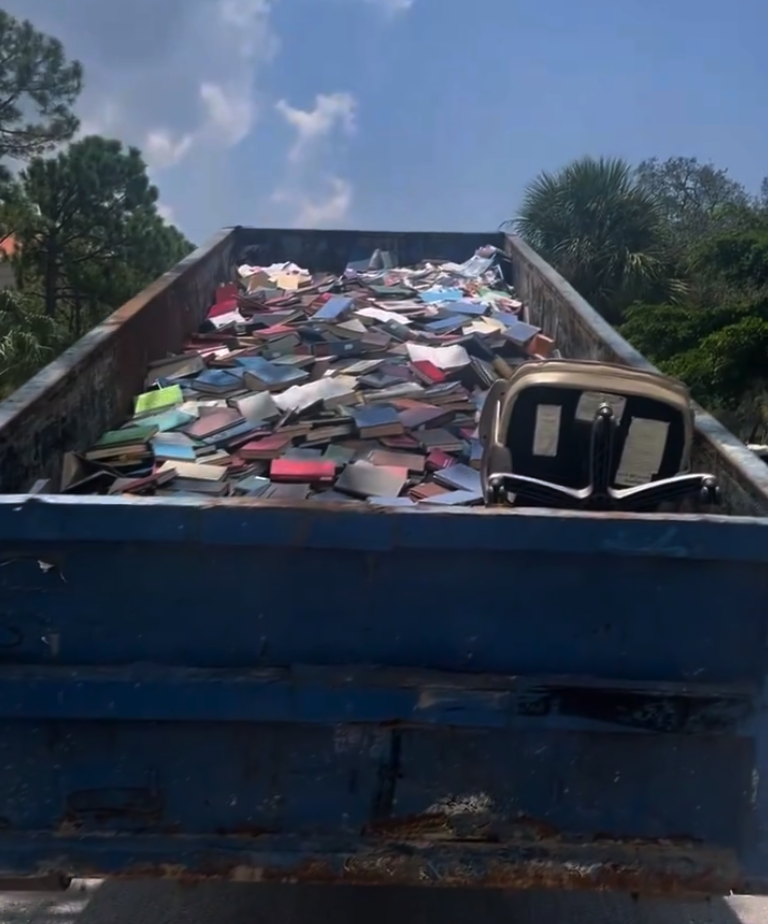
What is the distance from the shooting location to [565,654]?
5.40 ft

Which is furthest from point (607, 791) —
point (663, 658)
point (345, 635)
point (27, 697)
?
point (27, 697)

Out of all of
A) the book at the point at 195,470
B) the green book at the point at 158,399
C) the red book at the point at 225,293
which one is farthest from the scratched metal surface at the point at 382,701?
the red book at the point at 225,293

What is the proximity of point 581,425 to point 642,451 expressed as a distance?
0.16 metres

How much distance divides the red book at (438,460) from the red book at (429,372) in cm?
77

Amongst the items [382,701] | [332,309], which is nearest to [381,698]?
[382,701]

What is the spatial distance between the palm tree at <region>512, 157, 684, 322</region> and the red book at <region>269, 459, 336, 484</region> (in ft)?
50.1

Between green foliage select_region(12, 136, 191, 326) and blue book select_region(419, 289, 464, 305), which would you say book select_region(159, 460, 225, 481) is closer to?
blue book select_region(419, 289, 464, 305)

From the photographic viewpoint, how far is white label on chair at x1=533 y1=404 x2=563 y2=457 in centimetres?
221

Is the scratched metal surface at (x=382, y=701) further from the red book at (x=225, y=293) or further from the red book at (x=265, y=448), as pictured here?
the red book at (x=225, y=293)

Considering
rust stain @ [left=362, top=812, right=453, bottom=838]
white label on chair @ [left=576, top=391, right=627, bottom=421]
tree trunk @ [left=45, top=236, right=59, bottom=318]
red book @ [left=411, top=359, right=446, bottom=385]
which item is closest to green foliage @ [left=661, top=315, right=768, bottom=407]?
tree trunk @ [left=45, top=236, right=59, bottom=318]

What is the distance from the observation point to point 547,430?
2.22 m

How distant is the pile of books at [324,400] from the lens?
262 cm

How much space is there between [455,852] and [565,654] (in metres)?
0.37

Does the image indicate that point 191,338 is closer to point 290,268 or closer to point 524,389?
point 290,268
